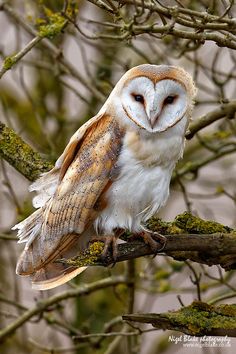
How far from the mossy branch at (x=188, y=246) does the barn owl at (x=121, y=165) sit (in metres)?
0.14

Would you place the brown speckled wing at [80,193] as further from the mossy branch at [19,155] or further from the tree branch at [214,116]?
the tree branch at [214,116]

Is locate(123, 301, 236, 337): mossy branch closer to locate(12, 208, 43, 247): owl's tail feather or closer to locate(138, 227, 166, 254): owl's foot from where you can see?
locate(138, 227, 166, 254): owl's foot

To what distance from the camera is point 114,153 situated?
10.0 ft

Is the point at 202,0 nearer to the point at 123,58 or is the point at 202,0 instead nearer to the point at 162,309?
the point at 123,58

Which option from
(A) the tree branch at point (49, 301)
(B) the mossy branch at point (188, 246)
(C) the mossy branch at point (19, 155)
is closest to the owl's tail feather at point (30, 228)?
(C) the mossy branch at point (19, 155)

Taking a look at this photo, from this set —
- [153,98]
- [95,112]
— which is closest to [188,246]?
[153,98]

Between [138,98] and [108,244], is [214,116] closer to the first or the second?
[138,98]

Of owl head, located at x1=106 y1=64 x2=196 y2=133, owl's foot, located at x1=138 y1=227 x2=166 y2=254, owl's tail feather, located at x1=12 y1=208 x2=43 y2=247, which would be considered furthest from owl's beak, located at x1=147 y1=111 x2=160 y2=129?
owl's tail feather, located at x1=12 y1=208 x2=43 y2=247

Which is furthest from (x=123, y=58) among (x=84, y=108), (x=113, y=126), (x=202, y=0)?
(x=113, y=126)

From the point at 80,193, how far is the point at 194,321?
0.71 m

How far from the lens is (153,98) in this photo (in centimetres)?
293

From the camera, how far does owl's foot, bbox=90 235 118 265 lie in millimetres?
2789

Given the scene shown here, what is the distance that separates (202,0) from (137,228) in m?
1.50

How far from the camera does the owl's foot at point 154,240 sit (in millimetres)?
2867
